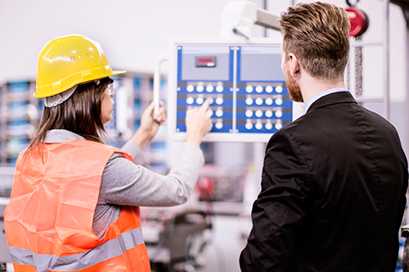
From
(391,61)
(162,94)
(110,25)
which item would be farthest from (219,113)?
(110,25)

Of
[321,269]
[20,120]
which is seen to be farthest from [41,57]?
[20,120]

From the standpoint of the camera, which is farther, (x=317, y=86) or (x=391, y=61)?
(x=391, y=61)

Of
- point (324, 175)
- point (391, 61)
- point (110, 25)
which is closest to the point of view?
point (324, 175)

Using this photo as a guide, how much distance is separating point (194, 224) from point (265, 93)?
9.53ft

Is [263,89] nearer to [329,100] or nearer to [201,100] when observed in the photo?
[201,100]

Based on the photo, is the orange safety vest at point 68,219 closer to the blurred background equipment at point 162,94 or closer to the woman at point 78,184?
the woman at point 78,184

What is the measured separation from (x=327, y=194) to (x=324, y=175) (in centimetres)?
4

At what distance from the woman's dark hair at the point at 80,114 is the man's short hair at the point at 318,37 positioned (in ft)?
1.80

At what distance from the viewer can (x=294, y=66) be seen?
1.20 m

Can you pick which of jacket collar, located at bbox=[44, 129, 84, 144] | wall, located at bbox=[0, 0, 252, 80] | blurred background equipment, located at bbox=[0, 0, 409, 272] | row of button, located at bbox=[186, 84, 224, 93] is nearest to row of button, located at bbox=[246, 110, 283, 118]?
row of button, located at bbox=[186, 84, 224, 93]

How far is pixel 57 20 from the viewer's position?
4883 mm

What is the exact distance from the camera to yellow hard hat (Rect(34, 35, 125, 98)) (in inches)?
56.9

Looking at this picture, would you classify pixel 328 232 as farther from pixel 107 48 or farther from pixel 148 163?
pixel 107 48

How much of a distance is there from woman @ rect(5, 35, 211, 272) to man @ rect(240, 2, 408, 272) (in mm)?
372
